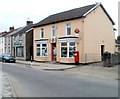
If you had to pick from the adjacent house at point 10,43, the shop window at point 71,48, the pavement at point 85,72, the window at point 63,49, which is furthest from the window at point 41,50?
the adjacent house at point 10,43

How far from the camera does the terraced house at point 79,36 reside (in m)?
22.2

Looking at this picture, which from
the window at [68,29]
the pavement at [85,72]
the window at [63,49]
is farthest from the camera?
the window at [68,29]

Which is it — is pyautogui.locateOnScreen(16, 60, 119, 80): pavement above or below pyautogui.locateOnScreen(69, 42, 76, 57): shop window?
below

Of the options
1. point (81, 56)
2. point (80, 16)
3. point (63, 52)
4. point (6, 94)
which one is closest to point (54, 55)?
point (63, 52)

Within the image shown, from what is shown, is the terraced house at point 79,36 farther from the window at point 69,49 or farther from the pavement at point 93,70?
the pavement at point 93,70

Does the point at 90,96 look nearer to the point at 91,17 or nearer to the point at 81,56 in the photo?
the point at 81,56

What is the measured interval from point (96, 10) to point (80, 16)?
3.65 meters

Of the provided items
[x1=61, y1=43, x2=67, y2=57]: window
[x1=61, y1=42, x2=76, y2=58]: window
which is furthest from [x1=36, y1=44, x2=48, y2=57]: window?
[x1=61, y1=42, x2=76, y2=58]: window

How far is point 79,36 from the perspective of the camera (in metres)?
22.2

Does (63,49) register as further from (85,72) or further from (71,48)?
(85,72)

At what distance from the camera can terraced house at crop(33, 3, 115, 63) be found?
22219 mm

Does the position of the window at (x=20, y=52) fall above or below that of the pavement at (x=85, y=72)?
above

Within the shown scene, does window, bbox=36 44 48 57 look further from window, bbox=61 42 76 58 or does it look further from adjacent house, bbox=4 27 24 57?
adjacent house, bbox=4 27 24 57

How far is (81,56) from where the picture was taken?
2188 cm
